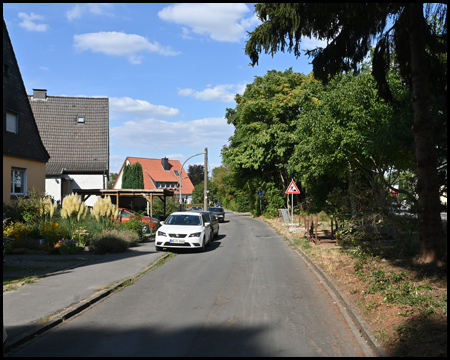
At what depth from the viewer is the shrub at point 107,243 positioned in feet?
49.0

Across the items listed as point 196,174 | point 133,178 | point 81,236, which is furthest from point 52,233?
point 196,174

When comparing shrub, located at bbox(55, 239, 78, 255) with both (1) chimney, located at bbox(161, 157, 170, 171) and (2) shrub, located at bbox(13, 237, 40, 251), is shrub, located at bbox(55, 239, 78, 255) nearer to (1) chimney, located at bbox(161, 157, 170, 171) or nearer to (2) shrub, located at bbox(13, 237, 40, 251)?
(2) shrub, located at bbox(13, 237, 40, 251)

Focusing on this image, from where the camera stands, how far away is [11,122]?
69.3ft

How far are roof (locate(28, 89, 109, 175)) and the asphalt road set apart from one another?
22545 mm

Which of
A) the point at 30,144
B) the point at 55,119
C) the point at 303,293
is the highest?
the point at 55,119

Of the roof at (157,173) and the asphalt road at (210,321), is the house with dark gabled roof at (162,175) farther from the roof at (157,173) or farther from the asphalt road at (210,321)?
the asphalt road at (210,321)

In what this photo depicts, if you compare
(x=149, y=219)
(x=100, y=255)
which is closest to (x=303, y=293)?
(x=100, y=255)

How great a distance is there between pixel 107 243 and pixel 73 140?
20224 millimetres

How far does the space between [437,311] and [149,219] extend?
1941 cm

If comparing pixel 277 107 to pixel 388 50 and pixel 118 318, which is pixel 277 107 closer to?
pixel 388 50

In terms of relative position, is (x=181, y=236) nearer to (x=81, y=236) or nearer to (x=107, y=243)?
(x=107, y=243)

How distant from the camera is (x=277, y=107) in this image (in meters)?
36.2

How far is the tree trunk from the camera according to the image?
832 cm

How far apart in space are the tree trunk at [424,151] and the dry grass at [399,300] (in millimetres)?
597
